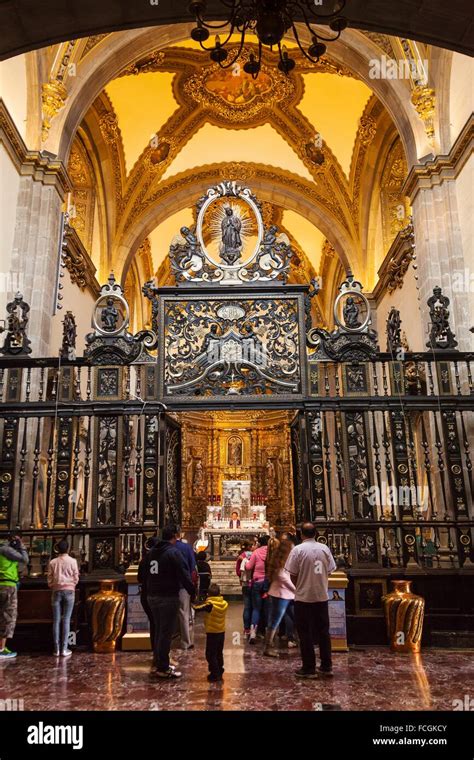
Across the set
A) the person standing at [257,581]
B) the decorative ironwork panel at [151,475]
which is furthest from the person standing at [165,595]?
the person standing at [257,581]

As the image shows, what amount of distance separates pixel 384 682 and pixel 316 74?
1570 cm

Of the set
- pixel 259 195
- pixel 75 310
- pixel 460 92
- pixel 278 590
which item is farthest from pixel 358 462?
pixel 259 195

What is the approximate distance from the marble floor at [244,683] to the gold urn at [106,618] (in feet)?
0.55

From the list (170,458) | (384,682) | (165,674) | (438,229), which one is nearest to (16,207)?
(170,458)

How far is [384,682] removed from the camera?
16.5ft

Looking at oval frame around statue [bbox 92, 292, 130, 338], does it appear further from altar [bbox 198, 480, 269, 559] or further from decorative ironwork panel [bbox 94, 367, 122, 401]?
altar [bbox 198, 480, 269, 559]

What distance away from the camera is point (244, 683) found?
508 centimetres

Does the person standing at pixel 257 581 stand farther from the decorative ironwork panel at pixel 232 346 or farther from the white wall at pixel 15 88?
the white wall at pixel 15 88

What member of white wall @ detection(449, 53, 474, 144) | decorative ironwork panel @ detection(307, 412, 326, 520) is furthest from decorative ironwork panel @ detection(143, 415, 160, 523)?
white wall @ detection(449, 53, 474, 144)

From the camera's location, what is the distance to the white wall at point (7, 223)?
10273 mm

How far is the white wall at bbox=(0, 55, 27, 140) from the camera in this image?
1045cm

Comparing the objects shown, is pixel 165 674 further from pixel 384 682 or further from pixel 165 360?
pixel 165 360

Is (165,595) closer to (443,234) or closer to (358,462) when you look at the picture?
(358,462)

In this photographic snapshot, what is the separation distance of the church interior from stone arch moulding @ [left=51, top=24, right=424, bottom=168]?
0.05 m
